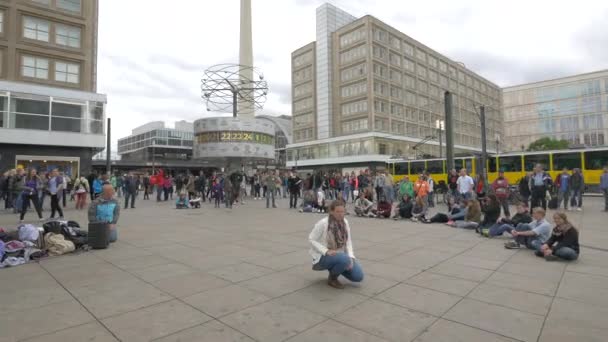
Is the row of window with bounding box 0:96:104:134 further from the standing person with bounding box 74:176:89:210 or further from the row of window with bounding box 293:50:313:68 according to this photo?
the row of window with bounding box 293:50:313:68

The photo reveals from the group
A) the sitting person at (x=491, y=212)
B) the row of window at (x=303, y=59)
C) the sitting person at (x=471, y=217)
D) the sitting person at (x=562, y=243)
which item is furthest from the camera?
the row of window at (x=303, y=59)

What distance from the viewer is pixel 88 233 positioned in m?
7.02

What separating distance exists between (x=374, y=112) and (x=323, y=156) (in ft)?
41.3

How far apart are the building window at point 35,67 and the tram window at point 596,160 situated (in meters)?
40.5

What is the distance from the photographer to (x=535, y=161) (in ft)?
77.8

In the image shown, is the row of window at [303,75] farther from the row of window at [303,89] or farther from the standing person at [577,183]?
the standing person at [577,183]

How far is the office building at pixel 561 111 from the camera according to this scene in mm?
70312

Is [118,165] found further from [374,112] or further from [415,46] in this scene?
[415,46]

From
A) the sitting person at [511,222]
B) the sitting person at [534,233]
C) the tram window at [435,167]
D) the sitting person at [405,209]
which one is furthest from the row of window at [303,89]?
the sitting person at [534,233]


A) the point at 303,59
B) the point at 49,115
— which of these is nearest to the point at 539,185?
the point at 49,115

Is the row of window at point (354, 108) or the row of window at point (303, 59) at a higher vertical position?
the row of window at point (303, 59)

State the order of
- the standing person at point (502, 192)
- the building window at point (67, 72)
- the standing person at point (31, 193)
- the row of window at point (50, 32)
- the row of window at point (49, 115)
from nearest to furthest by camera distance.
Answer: the standing person at point (502, 192)
the standing person at point (31, 193)
the row of window at point (49, 115)
the row of window at point (50, 32)
the building window at point (67, 72)

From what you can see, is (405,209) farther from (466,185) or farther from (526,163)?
(526,163)

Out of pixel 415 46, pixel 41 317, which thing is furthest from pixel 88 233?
pixel 415 46
